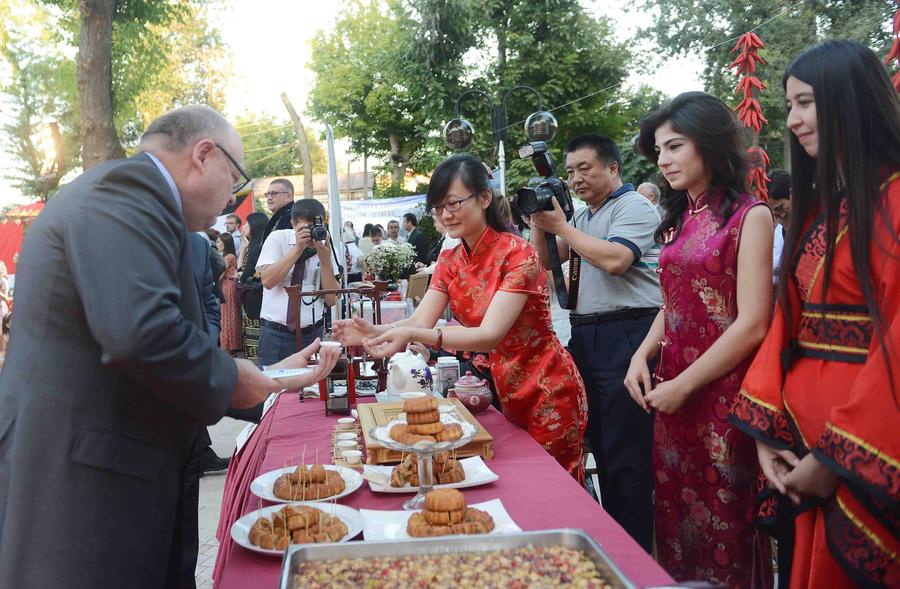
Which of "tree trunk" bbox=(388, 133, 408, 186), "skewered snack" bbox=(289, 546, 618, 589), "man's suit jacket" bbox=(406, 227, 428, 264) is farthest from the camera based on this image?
"tree trunk" bbox=(388, 133, 408, 186)

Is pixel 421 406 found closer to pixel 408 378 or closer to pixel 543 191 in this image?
pixel 408 378

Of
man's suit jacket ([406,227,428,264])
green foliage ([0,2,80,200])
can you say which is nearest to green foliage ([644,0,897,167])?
man's suit jacket ([406,227,428,264])

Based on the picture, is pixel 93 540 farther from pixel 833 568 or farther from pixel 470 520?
pixel 833 568

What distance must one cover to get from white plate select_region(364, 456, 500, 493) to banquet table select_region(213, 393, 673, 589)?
2 centimetres

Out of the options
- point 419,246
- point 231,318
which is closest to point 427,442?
point 231,318

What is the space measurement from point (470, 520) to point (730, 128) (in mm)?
1328

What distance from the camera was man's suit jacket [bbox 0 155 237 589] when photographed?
1.25m

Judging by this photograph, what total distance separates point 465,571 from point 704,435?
99 cm

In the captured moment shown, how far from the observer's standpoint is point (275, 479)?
71.4 inches

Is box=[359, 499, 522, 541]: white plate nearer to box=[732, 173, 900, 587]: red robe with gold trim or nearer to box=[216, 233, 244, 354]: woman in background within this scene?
box=[732, 173, 900, 587]: red robe with gold trim

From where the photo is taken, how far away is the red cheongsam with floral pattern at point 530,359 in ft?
7.39

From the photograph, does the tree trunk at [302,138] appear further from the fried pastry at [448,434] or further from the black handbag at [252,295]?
the fried pastry at [448,434]

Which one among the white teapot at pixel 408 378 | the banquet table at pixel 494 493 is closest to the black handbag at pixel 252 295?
the banquet table at pixel 494 493

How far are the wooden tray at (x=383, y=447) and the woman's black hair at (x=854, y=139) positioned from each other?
96 cm
